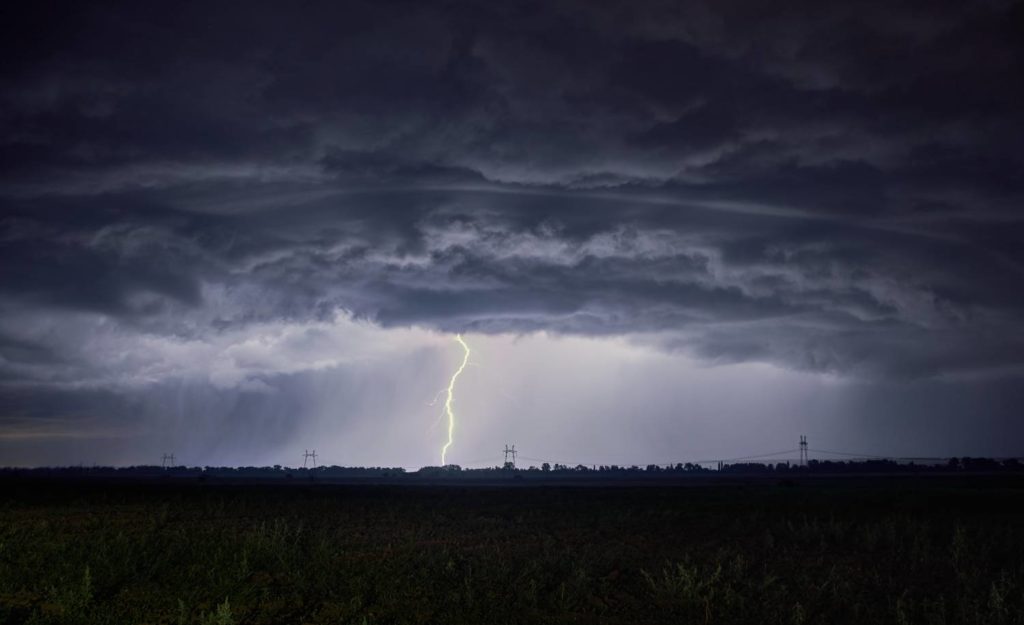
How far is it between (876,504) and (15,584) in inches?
1662

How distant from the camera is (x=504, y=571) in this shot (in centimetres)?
1927

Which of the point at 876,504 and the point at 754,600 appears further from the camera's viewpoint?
the point at 876,504

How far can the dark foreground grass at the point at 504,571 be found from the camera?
52.7 feet

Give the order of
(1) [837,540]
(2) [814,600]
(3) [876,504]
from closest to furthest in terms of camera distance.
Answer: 1. (2) [814,600]
2. (1) [837,540]
3. (3) [876,504]

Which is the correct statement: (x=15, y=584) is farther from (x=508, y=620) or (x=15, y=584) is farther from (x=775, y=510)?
(x=775, y=510)

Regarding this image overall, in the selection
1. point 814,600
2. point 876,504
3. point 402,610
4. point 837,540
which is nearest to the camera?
point 402,610

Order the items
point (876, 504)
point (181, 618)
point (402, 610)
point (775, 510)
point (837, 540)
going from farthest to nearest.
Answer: point (876, 504)
point (775, 510)
point (837, 540)
point (402, 610)
point (181, 618)

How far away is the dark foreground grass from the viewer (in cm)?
1608

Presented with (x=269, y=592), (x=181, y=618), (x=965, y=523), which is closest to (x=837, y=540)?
(x=965, y=523)

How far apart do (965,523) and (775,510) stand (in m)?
9.61

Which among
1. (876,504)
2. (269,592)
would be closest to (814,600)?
(269,592)

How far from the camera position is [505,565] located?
20156 millimetres

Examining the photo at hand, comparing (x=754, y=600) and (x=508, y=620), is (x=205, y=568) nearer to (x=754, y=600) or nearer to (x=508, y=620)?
(x=508, y=620)

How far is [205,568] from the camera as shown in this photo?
19.9 meters
